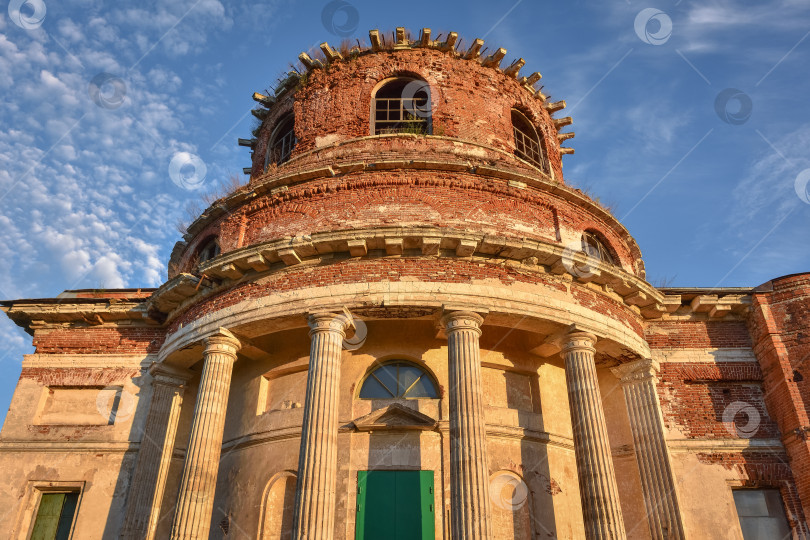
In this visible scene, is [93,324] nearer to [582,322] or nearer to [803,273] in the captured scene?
[582,322]

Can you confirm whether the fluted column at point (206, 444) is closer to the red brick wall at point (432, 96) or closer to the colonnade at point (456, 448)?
the colonnade at point (456, 448)

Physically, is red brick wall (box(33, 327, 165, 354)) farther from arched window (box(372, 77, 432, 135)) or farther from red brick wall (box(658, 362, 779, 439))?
red brick wall (box(658, 362, 779, 439))

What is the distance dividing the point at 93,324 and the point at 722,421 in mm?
15930

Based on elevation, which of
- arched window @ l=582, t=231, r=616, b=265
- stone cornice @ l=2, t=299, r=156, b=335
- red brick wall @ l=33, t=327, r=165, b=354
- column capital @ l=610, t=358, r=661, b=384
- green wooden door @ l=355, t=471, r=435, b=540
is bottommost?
green wooden door @ l=355, t=471, r=435, b=540

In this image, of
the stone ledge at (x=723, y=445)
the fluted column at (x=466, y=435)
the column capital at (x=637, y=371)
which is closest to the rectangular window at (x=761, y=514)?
the stone ledge at (x=723, y=445)

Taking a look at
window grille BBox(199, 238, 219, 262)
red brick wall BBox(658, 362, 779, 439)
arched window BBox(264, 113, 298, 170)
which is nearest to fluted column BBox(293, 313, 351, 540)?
window grille BBox(199, 238, 219, 262)

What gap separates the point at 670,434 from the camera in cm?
1360

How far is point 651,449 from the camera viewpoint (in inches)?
491

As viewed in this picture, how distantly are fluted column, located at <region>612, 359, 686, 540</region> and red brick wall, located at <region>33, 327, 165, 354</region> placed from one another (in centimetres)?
1156

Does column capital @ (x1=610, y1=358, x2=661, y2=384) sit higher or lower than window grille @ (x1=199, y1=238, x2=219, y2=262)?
lower

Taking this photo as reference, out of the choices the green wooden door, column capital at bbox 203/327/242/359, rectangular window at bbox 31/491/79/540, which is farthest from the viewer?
rectangular window at bbox 31/491/79/540

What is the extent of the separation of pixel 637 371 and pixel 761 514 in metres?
4.06

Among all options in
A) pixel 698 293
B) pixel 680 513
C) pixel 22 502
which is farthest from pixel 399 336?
pixel 22 502

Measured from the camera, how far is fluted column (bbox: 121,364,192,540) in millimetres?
12833
